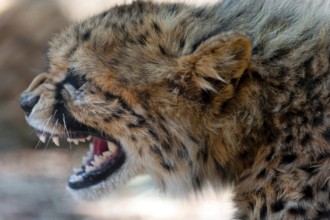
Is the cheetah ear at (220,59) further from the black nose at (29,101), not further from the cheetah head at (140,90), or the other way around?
the black nose at (29,101)

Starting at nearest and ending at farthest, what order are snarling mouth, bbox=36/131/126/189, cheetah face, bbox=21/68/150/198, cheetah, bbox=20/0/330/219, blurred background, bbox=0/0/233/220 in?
1. cheetah, bbox=20/0/330/219
2. cheetah face, bbox=21/68/150/198
3. snarling mouth, bbox=36/131/126/189
4. blurred background, bbox=0/0/233/220

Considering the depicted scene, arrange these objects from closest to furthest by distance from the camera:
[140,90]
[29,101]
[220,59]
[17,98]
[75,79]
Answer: [220,59] → [140,90] → [75,79] → [29,101] → [17,98]

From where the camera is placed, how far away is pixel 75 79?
9.47 feet

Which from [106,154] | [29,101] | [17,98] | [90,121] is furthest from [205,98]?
[17,98]

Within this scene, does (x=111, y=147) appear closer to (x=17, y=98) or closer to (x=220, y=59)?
(x=220, y=59)

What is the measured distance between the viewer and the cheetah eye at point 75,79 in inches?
113

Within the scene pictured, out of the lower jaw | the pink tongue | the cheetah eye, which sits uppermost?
the cheetah eye

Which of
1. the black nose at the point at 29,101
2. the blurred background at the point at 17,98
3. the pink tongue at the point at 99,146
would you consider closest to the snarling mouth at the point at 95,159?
the pink tongue at the point at 99,146

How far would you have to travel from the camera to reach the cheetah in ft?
8.46

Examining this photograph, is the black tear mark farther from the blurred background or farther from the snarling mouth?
the blurred background

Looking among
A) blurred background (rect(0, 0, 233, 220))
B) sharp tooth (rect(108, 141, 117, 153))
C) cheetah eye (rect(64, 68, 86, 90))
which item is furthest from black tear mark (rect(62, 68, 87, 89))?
blurred background (rect(0, 0, 233, 220))

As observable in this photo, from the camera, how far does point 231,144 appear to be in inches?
106

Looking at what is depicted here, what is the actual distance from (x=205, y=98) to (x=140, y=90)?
25cm

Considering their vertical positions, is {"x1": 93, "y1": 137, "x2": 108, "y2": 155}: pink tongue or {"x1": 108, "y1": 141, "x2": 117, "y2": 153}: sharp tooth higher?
{"x1": 108, "y1": 141, "x2": 117, "y2": 153}: sharp tooth
